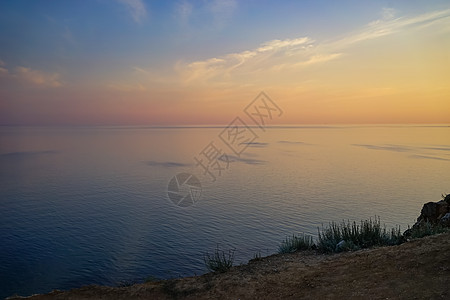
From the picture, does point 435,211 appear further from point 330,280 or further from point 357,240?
point 330,280

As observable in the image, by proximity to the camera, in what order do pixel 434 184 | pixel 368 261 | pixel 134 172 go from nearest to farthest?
pixel 368 261
pixel 434 184
pixel 134 172

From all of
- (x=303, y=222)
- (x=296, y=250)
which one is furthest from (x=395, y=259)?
(x=303, y=222)

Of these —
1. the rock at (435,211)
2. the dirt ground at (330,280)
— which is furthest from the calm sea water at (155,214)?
the rock at (435,211)

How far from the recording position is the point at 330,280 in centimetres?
737

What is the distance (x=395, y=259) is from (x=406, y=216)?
14481 millimetres

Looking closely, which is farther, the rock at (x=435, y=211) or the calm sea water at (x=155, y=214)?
the calm sea water at (x=155, y=214)

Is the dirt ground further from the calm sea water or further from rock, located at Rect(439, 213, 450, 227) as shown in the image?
the calm sea water

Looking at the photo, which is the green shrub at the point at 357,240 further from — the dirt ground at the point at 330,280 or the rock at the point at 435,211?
the rock at the point at 435,211

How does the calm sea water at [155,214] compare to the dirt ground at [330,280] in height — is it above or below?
below

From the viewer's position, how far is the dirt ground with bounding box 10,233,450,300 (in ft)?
20.8

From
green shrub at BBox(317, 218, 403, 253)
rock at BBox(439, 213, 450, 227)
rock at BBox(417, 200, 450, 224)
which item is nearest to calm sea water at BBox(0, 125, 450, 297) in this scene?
green shrub at BBox(317, 218, 403, 253)

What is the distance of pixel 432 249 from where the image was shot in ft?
25.0

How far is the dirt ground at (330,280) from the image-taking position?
6.35 m

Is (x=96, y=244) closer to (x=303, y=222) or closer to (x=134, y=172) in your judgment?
(x=303, y=222)
